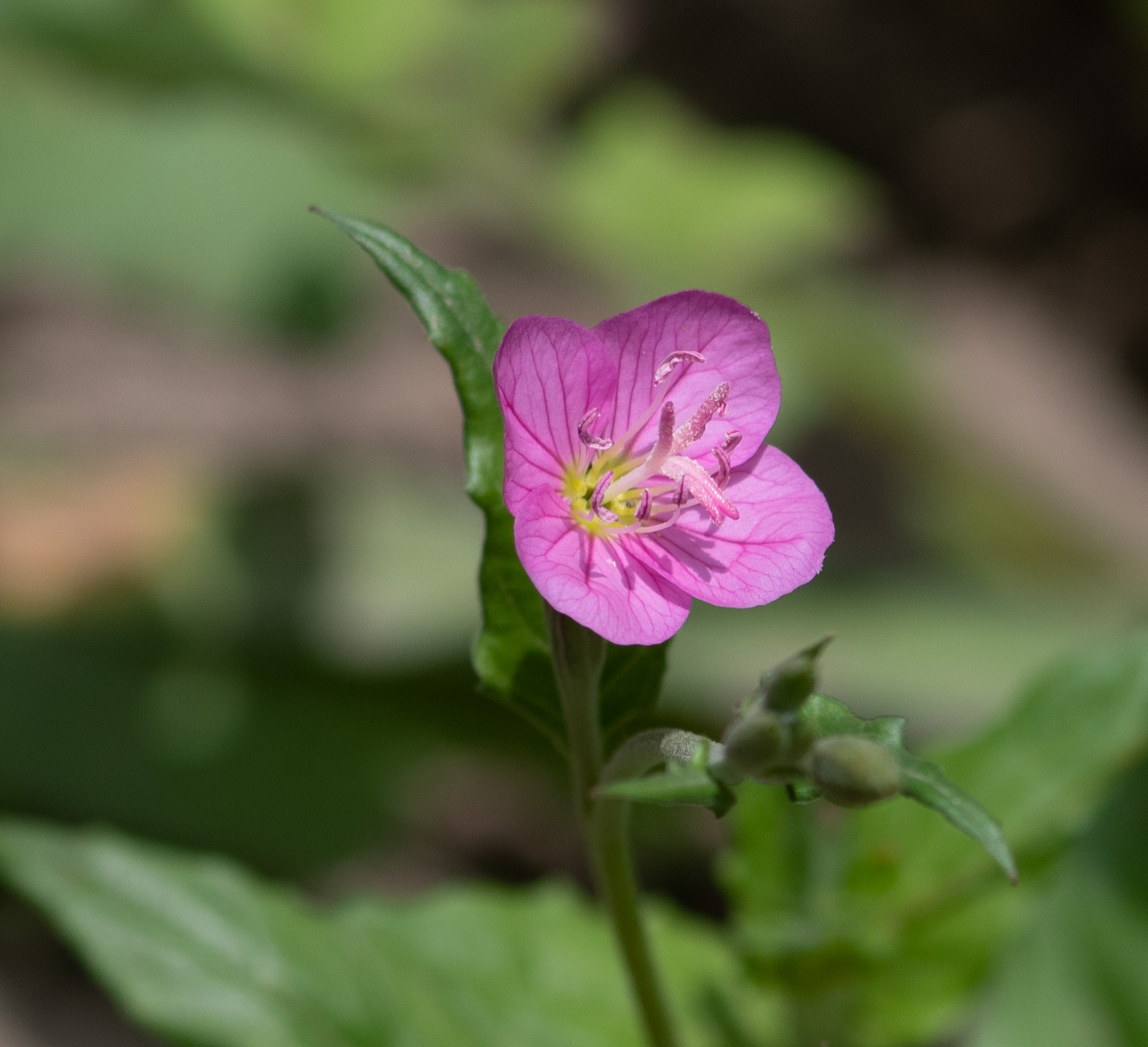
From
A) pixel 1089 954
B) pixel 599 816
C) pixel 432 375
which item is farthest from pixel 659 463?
pixel 432 375

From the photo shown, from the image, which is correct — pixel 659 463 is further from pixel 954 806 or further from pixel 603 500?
pixel 954 806

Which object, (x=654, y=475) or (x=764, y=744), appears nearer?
(x=764, y=744)

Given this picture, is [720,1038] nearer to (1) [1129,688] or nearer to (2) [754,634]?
(1) [1129,688]

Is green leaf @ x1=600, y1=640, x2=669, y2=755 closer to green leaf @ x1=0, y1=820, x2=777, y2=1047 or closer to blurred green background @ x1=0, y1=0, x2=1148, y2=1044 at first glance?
green leaf @ x1=0, y1=820, x2=777, y2=1047

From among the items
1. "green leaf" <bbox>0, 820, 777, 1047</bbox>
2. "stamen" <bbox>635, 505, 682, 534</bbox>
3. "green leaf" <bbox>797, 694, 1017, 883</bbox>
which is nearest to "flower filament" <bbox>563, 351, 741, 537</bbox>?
"stamen" <bbox>635, 505, 682, 534</bbox>

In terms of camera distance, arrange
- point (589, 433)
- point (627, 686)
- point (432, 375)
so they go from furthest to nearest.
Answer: point (432, 375), point (589, 433), point (627, 686)

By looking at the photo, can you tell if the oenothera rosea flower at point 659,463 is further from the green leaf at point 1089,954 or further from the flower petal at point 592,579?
the green leaf at point 1089,954

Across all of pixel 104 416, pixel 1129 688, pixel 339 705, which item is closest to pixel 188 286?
pixel 339 705
